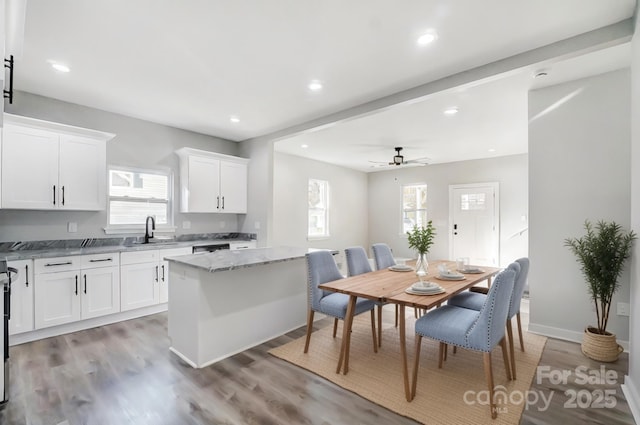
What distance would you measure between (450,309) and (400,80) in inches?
88.9

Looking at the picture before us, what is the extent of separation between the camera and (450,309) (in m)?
2.49

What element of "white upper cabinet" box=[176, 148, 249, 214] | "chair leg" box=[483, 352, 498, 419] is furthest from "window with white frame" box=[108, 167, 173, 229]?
"chair leg" box=[483, 352, 498, 419]

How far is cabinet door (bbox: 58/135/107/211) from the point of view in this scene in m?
3.53

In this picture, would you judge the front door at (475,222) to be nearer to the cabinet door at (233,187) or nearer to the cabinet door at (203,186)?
the cabinet door at (233,187)

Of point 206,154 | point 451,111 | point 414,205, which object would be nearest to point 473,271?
point 451,111

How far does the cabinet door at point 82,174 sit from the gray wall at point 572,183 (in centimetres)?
504

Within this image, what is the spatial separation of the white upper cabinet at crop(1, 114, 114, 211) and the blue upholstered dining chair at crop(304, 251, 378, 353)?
2863 millimetres

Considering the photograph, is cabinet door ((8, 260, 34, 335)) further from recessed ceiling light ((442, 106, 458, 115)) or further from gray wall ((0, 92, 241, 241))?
recessed ceiling light ((442, 106, 458, 115))

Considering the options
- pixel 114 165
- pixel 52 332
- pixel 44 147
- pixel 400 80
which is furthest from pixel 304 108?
pixel 52 332

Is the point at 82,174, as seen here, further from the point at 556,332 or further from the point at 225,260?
the point at 556,332

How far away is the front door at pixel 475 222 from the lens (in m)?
6.68

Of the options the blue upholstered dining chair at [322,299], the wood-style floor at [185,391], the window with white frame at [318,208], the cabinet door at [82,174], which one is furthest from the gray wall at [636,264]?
the window with white frame at [318,208]

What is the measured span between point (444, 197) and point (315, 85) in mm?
5239

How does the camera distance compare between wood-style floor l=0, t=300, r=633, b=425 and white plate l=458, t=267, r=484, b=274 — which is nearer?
wood-style floor l=0, t=300, r=633, b=425
